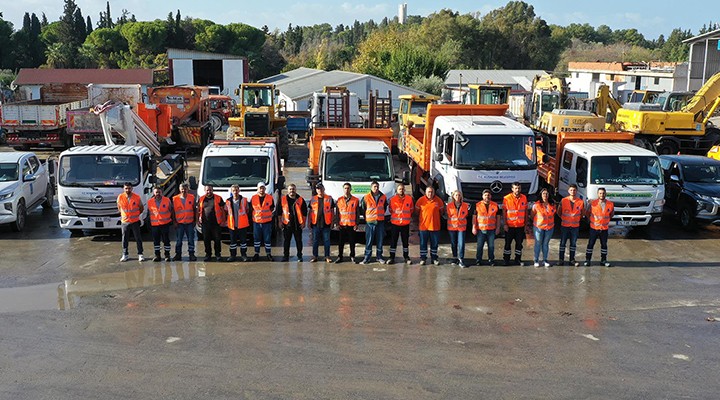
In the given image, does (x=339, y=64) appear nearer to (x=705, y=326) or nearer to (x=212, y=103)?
(x=212, y=103)

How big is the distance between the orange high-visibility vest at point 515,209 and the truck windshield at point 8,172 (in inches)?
436

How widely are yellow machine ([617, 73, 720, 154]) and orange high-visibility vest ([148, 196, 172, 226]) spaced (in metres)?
18.9

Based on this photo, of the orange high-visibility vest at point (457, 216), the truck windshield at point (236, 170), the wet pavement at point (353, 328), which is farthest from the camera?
the truck windshield at point (236, 170)

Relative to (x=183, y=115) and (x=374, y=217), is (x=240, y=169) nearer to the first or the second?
(x=374, y=217)

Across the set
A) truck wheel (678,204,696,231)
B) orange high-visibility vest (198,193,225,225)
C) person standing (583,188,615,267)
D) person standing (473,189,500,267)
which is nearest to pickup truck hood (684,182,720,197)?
truck wheel (678,204,696,231)

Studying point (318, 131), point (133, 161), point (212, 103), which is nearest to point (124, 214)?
point (133, 161)

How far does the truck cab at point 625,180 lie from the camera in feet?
49.0

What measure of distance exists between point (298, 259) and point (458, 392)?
617 centimetres

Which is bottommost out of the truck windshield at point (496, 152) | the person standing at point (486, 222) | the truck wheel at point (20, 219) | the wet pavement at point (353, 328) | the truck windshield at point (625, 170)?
the wet pavement at point (353, 328)

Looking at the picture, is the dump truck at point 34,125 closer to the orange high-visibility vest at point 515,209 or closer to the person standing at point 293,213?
the person standing at point 293,213

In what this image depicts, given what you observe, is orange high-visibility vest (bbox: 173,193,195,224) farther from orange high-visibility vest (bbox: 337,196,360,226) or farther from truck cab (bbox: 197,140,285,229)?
orange high-visibility vest (bbox: 337,196,360,226)

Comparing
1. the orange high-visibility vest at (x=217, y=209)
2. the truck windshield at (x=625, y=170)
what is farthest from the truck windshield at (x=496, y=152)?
the orange high-visibility vest at (x=217, y=209)

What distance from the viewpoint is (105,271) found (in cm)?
1279

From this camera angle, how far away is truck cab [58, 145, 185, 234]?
14.4 metres
